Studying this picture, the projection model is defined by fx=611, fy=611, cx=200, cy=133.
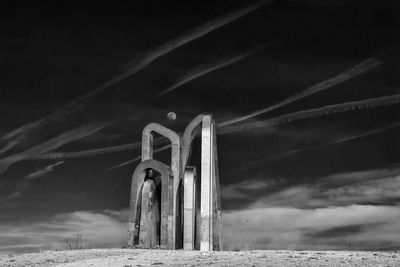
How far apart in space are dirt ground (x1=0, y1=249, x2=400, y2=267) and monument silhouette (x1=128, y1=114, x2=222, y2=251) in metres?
3.63

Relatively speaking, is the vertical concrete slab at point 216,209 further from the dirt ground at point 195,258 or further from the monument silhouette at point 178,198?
the dirt ground at point 195,258

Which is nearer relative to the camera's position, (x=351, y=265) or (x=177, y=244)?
(x=351, y=265)

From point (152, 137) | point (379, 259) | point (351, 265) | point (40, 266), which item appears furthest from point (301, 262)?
point (152, 137)

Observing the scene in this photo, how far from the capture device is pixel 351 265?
15.5 metres

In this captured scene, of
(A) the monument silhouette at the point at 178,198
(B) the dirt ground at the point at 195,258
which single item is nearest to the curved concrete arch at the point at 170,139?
(A) the monument silhouette at the point at 178,198

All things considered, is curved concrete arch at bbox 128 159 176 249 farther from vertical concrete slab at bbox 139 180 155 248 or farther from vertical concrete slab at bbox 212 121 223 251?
vertical concrete slab at bbox 212 121 223 251

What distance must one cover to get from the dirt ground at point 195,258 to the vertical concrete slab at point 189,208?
4.14m

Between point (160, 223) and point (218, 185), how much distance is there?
2.81 meters

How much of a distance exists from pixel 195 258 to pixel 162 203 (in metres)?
6.50

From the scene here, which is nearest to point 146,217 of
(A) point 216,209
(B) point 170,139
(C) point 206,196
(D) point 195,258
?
(C) point 206,196

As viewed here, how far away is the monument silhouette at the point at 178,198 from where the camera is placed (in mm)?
23266

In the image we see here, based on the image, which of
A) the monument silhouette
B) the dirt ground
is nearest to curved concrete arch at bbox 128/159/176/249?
the monument silhouette

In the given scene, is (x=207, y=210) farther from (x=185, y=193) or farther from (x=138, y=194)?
(x=138, y=194)

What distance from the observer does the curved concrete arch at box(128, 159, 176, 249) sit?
23203 millimetres
